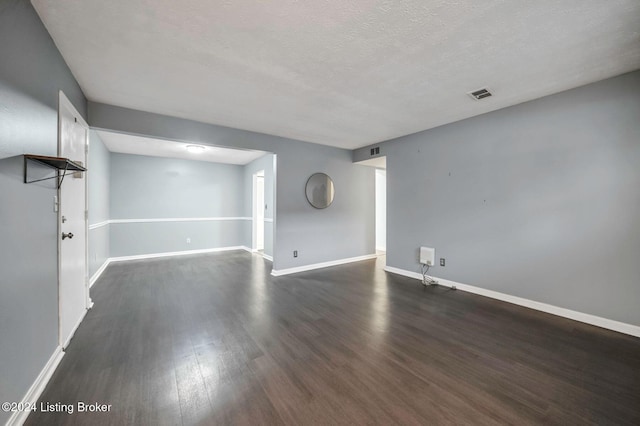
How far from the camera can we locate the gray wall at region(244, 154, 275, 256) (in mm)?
5531

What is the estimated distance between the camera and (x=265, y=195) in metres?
5.79

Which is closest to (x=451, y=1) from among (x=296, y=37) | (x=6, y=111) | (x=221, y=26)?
(x=296, y=37)

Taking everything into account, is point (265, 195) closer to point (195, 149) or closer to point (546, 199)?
point (195, 149)

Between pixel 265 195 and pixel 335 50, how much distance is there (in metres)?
4.19

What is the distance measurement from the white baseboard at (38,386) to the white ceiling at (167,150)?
3200 millimetres

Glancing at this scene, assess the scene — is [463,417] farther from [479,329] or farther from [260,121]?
[260,121]

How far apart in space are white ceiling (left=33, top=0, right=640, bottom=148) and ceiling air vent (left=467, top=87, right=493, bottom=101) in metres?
0.08

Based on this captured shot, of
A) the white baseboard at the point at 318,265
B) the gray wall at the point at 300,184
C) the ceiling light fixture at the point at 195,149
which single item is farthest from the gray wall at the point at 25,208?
the ceiling light fixture at the point at 195,149

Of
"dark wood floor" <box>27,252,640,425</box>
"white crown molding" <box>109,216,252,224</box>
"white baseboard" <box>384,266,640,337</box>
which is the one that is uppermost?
"white crown molding" <box>109,216,252,224</box>

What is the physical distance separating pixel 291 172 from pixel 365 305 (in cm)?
267

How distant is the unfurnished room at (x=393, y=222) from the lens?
1479mm

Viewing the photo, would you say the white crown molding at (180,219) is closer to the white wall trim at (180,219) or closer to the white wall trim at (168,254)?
the white wall trim at (180,219)

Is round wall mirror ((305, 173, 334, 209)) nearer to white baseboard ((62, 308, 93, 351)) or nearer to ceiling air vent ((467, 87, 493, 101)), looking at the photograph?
ceiling air vent ((467, 87, 493, 101))

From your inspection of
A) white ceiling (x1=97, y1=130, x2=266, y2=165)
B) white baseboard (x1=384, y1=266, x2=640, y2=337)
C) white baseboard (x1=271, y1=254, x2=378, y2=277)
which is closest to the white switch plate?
white baseboard (x1=384, y1=266, x2=640, y2=337)
